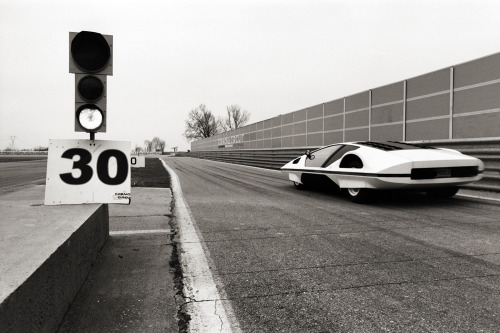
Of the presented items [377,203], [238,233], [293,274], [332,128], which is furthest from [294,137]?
[293,274]

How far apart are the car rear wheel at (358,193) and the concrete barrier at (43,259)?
4.23 meters

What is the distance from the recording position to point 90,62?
3.77m

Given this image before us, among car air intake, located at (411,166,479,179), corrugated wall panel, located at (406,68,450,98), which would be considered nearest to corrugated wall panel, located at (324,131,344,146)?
corrugated wall panel, located at (406,68,450,98)

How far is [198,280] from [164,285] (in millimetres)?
249

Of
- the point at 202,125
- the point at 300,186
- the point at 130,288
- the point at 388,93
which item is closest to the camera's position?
the point at 130,288

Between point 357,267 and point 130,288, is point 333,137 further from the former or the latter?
point 130,288

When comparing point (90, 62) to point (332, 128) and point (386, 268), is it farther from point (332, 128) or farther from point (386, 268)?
point (332, 128)

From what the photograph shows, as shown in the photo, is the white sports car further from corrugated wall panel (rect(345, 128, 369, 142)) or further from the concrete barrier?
corrugated wall panel (rect(345, 128, 369, 142))

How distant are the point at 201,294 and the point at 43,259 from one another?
41.2 inches

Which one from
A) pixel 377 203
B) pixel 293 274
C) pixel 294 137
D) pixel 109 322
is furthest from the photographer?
pixel 294 137

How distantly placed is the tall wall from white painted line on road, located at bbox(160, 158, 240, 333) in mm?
6901

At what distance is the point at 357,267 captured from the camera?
9.89 ft

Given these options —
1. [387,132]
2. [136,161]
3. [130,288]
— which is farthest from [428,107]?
[130,288]

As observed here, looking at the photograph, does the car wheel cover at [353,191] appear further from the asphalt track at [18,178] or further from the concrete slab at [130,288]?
the asphalt track at [18,178]
